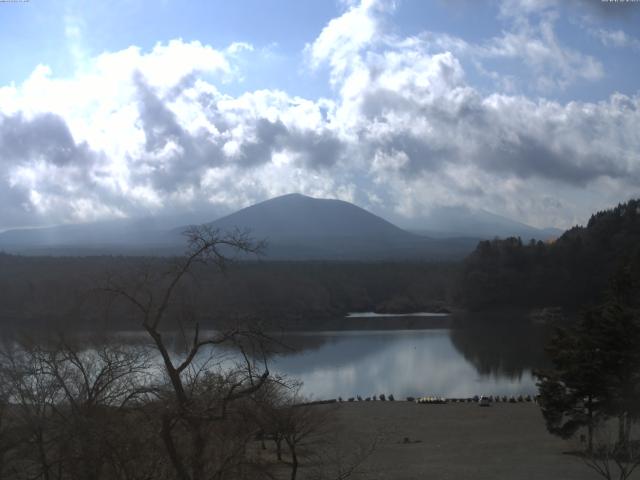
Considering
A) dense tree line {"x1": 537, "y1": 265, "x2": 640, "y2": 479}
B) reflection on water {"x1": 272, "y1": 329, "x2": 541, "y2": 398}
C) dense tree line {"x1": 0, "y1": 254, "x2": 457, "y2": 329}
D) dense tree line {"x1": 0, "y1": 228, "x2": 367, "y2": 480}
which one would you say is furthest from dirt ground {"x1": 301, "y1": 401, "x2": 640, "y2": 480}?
dense tree line {"x1": 0, "y1": 254, "x2": 457, "y2": 329}

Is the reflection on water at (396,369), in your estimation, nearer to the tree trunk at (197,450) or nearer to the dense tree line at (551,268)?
the tree trunk at (197,450)

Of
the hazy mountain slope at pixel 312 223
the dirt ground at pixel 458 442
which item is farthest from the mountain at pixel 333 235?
the dirt ground at pixel 458 442

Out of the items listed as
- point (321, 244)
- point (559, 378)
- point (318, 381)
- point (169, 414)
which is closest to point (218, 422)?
point (169, 414)

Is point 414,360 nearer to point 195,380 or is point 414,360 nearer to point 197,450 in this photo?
point 195,380

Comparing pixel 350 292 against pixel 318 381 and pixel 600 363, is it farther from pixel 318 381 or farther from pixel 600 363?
pixel 600 363

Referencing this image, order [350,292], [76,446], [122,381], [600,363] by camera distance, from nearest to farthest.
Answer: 1. [76,446]
2. [122,381]
3. [600,363]
4. [350,292]

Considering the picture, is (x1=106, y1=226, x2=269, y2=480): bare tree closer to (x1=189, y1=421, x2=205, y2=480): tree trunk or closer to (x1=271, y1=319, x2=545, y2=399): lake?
(x1=189, y1=421, x2=205, y2=480): tree trunk
